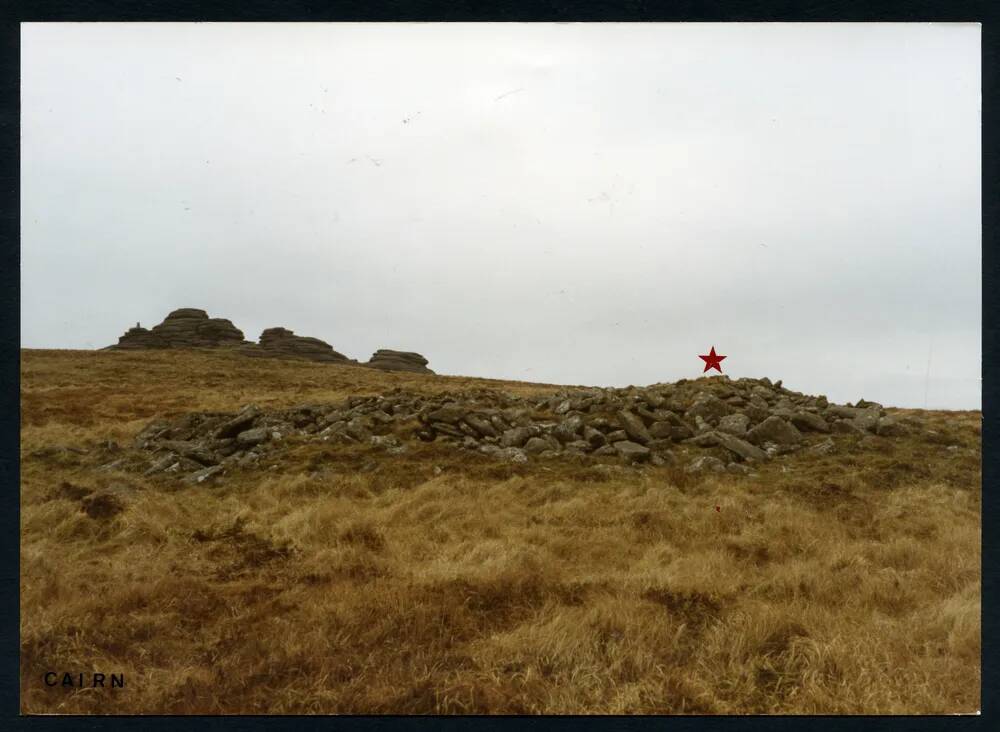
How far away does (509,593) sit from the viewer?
5.72 metres

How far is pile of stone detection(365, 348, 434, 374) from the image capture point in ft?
221

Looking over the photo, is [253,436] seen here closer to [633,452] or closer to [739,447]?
[633,452]

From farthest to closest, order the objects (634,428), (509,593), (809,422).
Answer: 1. (809,422)
2. (634,428)
3. (509,593)

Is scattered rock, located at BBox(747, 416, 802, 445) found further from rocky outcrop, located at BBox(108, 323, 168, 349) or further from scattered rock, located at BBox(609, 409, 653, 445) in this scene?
rocky outcrop, located at BBox(108, 323, 168, 349)

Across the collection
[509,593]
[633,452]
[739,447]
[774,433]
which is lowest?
[509,593]

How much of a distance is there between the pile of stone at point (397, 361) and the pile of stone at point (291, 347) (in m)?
4.24

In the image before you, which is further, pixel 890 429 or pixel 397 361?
pixel 397 361

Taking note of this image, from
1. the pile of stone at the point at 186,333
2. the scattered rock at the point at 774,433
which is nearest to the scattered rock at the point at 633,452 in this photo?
the scattered rock at the point at 774,433

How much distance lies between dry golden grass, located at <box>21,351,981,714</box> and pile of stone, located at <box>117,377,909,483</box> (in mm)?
1188

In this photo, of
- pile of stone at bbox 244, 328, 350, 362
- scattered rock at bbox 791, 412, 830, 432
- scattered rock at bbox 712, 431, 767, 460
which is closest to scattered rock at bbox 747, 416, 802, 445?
scattered rock at bbox 712, 431, 767, 460

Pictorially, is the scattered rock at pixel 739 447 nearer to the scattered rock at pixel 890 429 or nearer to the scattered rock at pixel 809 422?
the scattered rock at pixel 809 422

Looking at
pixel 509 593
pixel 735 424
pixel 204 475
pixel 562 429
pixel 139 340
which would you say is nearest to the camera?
pixel 509 593

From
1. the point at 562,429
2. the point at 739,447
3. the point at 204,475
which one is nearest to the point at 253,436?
the point at 204,475

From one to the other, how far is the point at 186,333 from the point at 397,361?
87.0 feet
